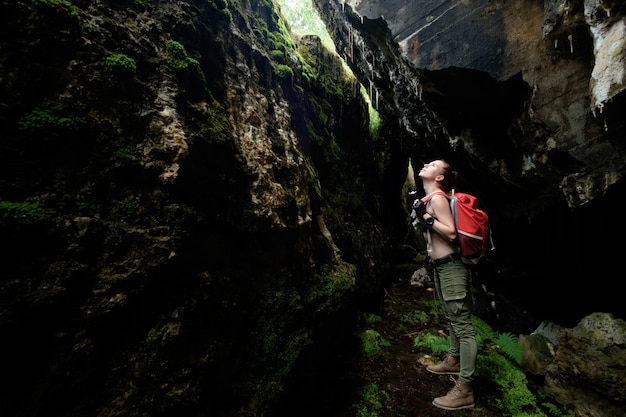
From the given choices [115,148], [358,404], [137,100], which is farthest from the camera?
[358,404]

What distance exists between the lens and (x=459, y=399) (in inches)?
136

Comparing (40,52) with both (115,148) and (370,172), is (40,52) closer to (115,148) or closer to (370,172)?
(115,148)

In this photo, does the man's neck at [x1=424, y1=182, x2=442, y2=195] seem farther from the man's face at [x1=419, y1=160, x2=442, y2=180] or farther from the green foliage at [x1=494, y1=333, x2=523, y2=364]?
the green foliage at [x1=494, y1=333, x2=523, y2=364]

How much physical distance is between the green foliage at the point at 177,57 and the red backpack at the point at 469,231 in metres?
3.89

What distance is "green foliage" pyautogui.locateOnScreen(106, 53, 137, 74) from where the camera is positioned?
268 cm

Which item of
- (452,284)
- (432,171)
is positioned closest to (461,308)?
(452,284)

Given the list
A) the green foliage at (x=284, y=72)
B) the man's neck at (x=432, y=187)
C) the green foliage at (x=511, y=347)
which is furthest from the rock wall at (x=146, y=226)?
the green foliage at (x=511, y=347)

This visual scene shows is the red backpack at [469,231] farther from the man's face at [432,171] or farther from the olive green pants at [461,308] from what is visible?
the man's face at [432,171]

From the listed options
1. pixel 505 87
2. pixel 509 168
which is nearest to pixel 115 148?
pixel 505 87

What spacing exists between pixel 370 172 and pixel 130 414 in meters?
10.1

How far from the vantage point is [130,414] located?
1.98 meters

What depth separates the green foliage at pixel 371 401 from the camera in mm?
3530

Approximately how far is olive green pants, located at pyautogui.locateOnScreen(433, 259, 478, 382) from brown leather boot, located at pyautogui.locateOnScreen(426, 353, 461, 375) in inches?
25.8

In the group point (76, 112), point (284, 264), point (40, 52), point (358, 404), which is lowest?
point (358, 404)
